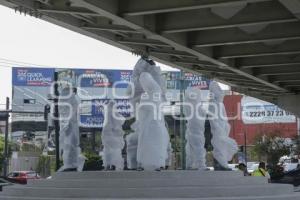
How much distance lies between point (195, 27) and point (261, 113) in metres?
69.0

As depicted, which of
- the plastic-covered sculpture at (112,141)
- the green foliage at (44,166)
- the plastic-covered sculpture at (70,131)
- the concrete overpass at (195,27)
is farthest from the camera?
the green foliage at (44,166)

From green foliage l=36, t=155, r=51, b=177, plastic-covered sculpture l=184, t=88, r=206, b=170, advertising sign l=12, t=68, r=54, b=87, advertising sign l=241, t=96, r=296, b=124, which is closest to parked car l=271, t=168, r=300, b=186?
plastic-covered sculpture l=184, t=88, r=206, b=170

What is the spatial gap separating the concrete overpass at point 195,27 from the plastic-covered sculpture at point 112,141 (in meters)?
2.89

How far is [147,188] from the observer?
13508 millimetres

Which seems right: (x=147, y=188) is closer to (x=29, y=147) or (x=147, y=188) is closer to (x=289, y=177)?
(x=289, y=177)

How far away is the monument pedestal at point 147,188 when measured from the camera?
13.4 meters

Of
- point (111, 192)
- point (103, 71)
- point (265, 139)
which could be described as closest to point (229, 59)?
point (111, 192)

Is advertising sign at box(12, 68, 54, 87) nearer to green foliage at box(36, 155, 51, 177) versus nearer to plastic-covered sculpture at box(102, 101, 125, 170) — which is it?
green foliage at box(36, 155, 51, 177)

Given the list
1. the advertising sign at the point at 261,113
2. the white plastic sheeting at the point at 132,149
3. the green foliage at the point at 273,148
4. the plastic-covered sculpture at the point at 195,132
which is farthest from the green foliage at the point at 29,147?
the white plastic sheeting at the point at 132,149

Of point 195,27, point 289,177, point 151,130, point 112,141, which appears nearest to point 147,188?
point 151,130

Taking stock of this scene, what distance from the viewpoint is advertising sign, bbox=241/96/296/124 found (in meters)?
85.4

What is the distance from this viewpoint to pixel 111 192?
529 inches

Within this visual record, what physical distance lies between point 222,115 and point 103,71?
120ft

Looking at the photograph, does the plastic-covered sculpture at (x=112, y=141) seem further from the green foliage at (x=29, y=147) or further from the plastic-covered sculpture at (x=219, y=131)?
the green foliage at (x=29, y=147)
